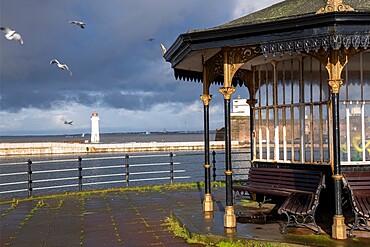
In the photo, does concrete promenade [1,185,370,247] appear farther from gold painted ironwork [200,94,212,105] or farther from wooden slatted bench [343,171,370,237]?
gold painted ironwork [200,94,212,105]

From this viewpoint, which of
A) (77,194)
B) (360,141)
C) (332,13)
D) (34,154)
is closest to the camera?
(332,13)

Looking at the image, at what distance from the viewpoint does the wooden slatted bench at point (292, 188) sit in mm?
7098

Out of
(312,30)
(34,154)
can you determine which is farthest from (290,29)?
(34,154)

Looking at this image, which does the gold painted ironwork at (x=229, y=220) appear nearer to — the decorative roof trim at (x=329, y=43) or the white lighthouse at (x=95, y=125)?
the decorative roof trim at (x=329, y=43)

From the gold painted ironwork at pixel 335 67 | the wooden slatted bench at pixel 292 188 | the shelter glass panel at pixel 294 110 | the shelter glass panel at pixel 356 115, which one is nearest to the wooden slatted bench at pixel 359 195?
the wooden slatted bench at pixel 292 188

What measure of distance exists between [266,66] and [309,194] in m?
3.21

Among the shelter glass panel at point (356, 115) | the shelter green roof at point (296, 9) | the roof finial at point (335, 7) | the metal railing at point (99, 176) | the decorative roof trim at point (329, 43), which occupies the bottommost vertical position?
the metal railing at point (99, 176)

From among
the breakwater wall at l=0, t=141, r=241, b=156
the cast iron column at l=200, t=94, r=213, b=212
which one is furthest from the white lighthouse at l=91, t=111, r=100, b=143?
the cast iron column at l=200, t=94, r=213, b=212

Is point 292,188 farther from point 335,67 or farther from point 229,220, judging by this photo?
point 335,67

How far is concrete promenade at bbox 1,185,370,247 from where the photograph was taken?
704cm

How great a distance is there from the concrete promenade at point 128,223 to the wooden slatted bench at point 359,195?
8.9 inches

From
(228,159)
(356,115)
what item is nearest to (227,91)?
(228,159)

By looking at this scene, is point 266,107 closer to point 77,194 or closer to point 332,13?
point 332,13

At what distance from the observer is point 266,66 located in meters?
9.98
